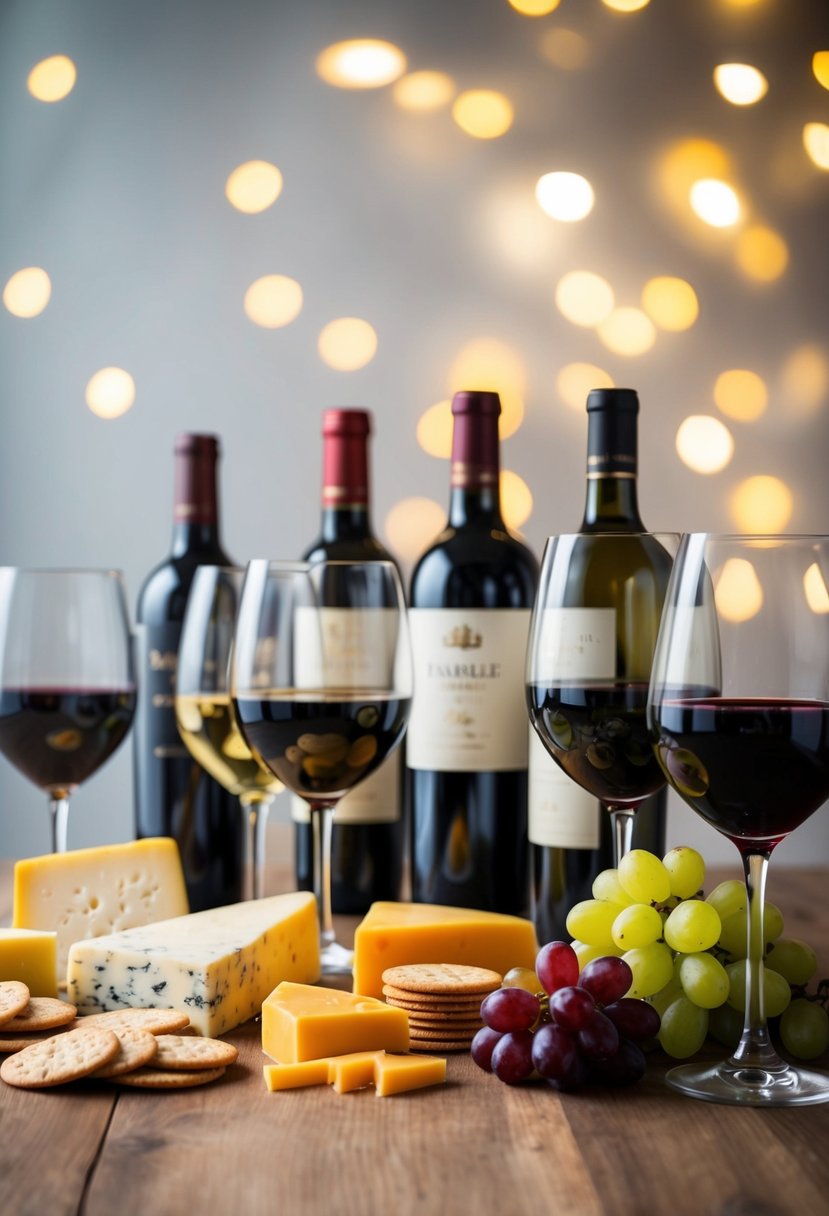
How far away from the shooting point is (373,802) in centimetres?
114

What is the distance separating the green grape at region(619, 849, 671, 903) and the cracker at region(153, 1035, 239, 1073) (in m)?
0.26

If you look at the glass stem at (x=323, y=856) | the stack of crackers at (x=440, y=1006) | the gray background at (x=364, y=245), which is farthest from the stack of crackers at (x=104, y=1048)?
the gray background at (x=364, y=245)

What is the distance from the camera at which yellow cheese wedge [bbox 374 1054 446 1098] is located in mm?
664

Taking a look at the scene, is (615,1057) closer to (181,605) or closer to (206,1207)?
(206,1207)

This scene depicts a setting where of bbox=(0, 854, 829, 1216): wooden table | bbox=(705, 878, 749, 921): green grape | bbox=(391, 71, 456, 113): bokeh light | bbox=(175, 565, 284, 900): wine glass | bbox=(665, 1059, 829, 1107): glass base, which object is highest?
bbox=(391, 71, 456, 113): bokeh light

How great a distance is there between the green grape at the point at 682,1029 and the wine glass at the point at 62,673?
0.52 metres

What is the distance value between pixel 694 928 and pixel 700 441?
1.35 meters

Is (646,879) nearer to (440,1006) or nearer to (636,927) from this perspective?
(636,927)

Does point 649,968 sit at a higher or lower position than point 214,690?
lower

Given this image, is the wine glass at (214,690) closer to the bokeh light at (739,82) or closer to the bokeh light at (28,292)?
the bokeh light at (28,292)

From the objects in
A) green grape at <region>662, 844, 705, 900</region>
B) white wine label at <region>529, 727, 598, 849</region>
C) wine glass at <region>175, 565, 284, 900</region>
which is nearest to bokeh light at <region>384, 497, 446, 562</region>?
wine glass at <region>175, 565, 284, 900</region>

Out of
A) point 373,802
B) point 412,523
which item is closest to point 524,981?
point 373,802

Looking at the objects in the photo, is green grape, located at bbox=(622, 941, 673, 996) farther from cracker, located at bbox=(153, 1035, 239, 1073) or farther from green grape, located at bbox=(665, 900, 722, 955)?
cracker, located at bbox=(153, 1035, 239, 1073)

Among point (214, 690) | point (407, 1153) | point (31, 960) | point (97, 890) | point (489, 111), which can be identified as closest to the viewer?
point (407, 1153)
